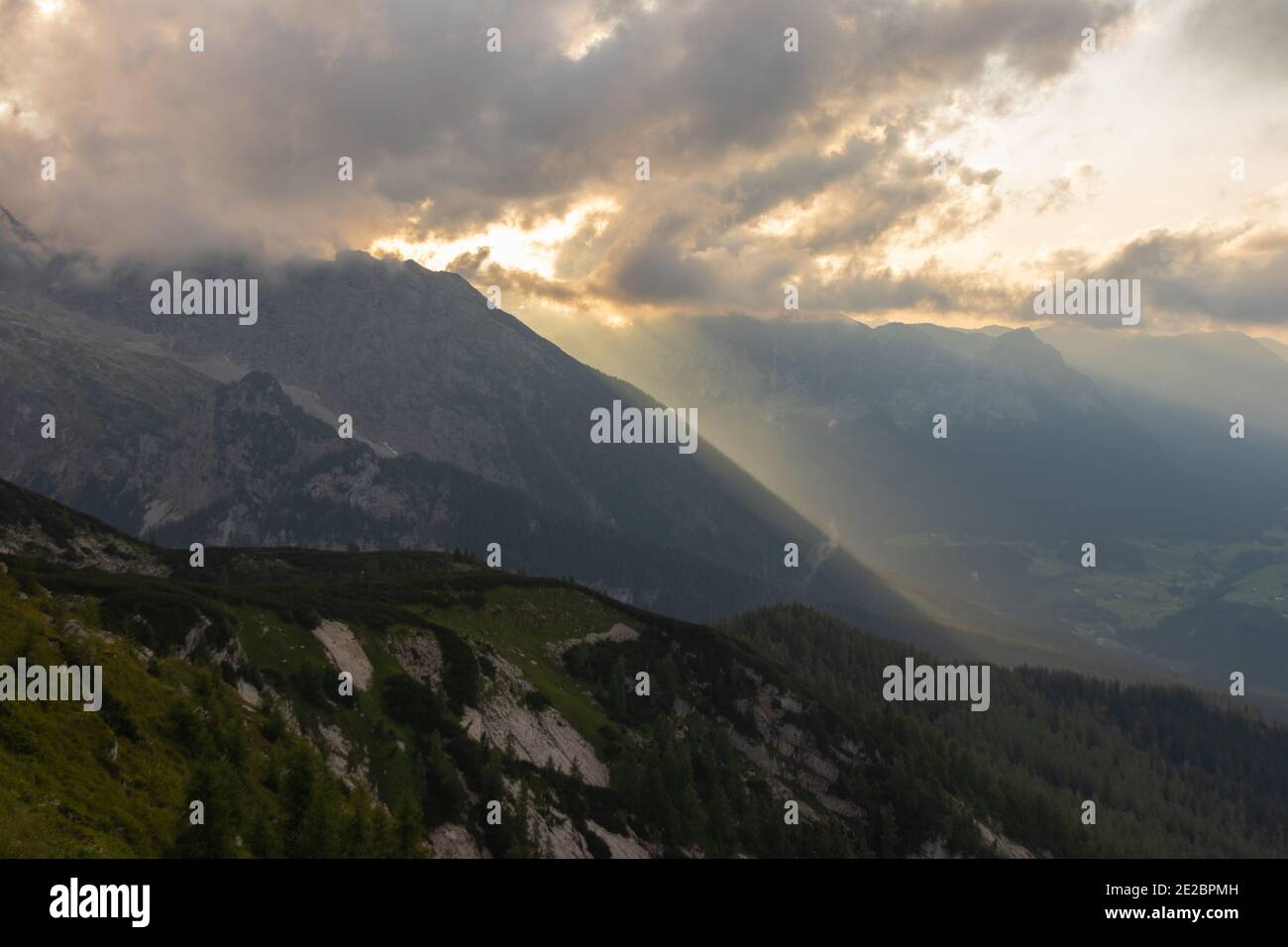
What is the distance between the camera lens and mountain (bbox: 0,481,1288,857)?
4159 centimetres

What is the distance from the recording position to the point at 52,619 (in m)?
58.2

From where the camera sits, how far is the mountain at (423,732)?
136 feet
